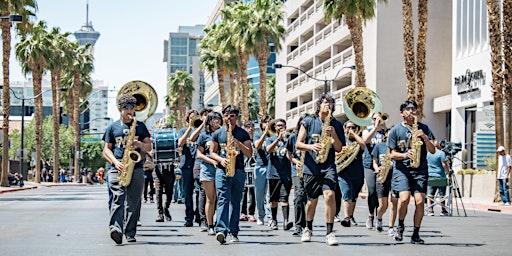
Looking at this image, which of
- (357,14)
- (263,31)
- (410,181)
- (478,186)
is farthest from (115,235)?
(263,31)

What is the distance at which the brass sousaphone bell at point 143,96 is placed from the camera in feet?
51.3

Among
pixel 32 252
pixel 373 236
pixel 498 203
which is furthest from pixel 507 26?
pixel 32 252

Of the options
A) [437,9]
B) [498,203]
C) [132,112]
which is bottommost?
[498,203]

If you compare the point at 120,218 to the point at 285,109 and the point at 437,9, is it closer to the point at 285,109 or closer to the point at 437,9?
the point at 437,9

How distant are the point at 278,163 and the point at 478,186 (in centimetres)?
2008

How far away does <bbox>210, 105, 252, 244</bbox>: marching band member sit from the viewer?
12.8 meters

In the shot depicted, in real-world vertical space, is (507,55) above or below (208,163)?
above

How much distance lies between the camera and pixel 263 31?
5678cm

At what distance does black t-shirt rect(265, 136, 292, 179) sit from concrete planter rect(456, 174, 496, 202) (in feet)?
59.3

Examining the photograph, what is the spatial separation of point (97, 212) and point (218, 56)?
44.5 meters

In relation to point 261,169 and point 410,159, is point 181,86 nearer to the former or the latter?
point 261,169

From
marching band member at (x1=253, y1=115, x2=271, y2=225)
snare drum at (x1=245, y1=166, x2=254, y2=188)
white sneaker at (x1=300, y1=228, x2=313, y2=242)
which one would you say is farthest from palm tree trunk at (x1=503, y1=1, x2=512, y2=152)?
white sneaker at (x1=300, y1=228, x2=313, y2=242)

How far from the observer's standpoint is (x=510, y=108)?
29.2m

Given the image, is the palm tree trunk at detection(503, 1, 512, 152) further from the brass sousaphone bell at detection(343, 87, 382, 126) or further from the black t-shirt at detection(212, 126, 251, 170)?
the black t-shirt at detection(212, 126, 251, 170)
